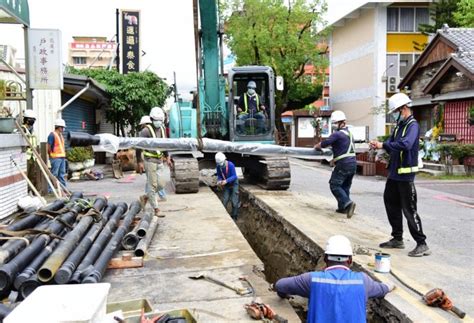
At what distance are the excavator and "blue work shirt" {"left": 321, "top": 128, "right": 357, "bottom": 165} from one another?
125 inches

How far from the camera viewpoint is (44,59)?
9.88 m

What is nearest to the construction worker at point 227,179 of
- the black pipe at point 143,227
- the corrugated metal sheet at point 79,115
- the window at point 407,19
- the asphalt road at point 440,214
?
the asphalt road at point 440,214

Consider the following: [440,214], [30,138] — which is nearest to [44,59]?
[30,138]

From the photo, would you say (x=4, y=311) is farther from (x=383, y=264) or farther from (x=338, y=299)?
(x=383, y=264)

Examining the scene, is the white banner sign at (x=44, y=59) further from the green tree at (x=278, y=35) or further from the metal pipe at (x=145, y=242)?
the green tree at (x=278, y=35)

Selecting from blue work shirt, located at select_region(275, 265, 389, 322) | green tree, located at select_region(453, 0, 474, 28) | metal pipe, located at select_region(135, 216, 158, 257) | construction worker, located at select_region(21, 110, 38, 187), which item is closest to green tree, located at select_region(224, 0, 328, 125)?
green tree, located at select_region(453, 0, 474, 28)

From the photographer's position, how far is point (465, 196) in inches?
496

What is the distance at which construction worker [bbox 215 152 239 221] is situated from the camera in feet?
32.9

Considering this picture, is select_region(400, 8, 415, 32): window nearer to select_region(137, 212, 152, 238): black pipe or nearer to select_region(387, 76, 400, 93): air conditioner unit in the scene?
select_region(387, 76, 400, 93): air conditioner unit

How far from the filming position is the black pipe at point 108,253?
4613mm

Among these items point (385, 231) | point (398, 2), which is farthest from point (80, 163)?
point (398, 2)

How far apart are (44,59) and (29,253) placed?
19.9 feet

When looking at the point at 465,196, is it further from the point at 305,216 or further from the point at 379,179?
the point at 305,216

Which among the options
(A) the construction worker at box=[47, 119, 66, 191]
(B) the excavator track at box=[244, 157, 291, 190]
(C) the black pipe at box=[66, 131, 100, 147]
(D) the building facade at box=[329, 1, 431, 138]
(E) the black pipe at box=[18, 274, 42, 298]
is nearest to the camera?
(E) the black pipe at box=[18, 274, 42, 298]
